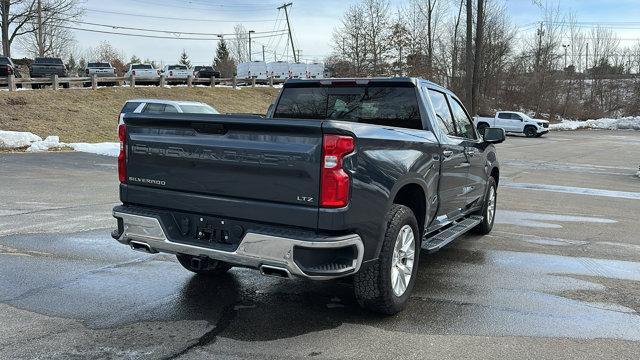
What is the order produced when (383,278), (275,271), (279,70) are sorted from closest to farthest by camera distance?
(275,271) → (383,278) → (279,70)

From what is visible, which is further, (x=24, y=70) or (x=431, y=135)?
(x=24, y=70)

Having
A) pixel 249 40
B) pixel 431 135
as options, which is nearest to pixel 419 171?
pixel 431 135

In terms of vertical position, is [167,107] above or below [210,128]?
above

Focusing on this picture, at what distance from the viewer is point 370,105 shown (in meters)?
5.42

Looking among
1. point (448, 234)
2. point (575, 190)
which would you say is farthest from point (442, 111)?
point (575, 190)

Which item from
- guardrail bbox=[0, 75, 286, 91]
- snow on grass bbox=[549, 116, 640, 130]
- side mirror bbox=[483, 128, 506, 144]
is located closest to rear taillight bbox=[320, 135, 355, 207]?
side mirror bbox=[483, 128, 506, 144]

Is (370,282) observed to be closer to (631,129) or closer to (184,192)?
Result: (184,192)

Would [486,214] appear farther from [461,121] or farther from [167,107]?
[167,107]

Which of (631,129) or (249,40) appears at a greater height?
(249,40)

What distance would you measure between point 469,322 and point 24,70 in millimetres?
61365

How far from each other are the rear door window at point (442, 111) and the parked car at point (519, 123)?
3319 centimetres

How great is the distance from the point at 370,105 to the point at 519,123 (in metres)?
36.5

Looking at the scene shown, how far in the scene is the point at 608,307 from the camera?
4785 mm

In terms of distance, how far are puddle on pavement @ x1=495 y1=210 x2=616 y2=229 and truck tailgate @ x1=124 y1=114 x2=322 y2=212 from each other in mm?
5744
